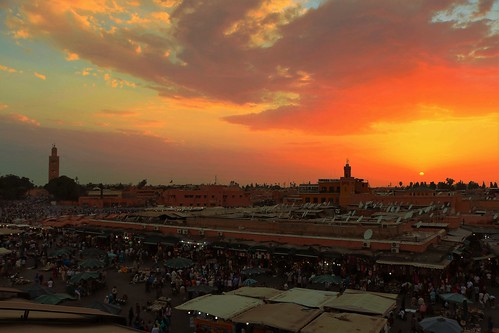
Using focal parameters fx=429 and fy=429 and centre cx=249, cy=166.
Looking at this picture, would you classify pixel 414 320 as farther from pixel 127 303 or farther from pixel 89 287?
pixel 89 287

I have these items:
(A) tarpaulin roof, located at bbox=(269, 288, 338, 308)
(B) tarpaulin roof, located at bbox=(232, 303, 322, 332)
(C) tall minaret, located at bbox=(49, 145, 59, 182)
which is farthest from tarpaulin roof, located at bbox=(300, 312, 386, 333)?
(C) tall minaret, located at bbox=(49, 145, 59, 182)

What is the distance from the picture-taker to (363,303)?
12594 mm

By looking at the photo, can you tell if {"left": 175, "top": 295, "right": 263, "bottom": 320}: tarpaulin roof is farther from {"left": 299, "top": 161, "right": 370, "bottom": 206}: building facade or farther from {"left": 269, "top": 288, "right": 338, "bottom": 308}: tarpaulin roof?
{"left": 299, "top": 161, "right": 370, "bottom": 206}: building facade

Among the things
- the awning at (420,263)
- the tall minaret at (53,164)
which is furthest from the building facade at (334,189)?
the tall minaret at (53,164)

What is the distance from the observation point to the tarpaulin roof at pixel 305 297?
13078mm

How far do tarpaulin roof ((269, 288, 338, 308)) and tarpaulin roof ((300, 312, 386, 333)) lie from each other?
1.48 m

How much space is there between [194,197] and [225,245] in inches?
1749

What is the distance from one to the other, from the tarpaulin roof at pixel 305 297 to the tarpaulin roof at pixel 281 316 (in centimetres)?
52

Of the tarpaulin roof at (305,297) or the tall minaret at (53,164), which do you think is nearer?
the tarpaulin roof at (305,297)

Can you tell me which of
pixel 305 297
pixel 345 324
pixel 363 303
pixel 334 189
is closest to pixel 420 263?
pixel 363 303

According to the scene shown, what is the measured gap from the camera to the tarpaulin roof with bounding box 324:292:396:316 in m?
12.1

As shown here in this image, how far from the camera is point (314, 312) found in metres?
12.1

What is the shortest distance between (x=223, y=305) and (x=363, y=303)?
413 centimetres

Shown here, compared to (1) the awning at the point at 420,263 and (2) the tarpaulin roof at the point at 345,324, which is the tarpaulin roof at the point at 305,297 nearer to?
(2) the tarpaulin roof at the point at 345,324
